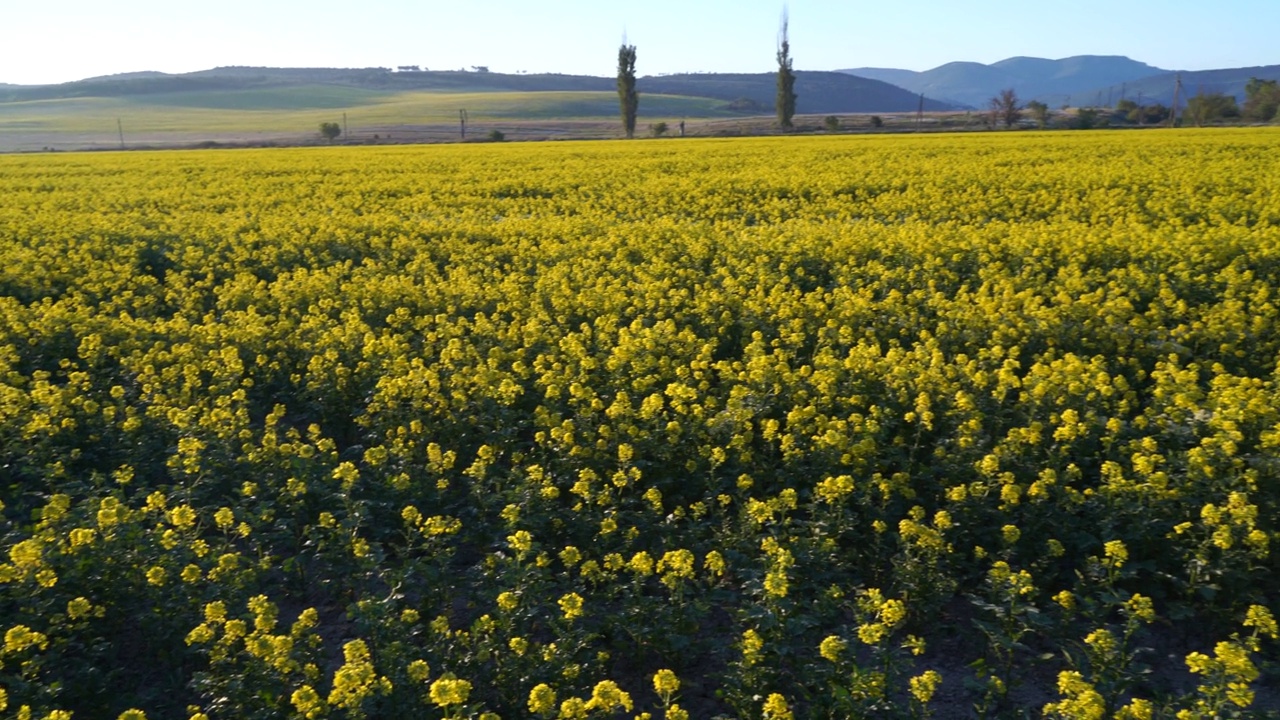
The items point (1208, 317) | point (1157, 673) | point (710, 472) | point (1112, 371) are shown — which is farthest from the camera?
point (1208, 317)

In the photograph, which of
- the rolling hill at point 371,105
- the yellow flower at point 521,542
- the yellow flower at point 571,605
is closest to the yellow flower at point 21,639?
the yellow flower at point 521,542

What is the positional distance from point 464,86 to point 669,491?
19096 centimetres

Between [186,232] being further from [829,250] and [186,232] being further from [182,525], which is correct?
[182,525]

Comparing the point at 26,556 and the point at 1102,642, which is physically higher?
the point at 26,556

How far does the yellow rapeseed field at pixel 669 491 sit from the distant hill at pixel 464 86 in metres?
132

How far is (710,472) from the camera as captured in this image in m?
4.70

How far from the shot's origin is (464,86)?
182375mm

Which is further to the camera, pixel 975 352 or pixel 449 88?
pixel 449 88

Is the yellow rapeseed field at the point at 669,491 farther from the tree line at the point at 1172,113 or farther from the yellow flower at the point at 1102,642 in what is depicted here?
the tree line at the point at 1172,113

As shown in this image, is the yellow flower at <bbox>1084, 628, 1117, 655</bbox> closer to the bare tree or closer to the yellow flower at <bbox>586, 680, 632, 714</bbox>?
the yellow flower at <bbox>586, 680, 632, 714</bbox>

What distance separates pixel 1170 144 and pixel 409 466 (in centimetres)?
2788

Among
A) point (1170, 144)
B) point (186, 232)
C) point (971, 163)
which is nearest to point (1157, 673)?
point (186, 232)

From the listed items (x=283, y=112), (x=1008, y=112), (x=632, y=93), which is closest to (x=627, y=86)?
(x=632, y=93)

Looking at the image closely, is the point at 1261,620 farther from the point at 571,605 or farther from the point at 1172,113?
the point at 1172,113
